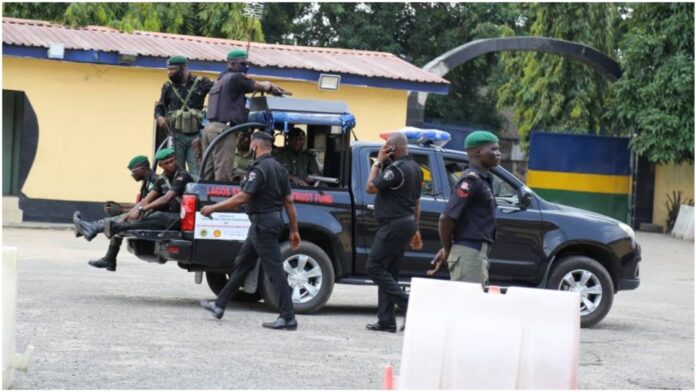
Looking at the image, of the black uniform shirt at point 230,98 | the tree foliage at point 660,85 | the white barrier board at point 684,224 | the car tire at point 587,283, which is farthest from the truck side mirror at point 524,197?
the tree foliage at point 660,85

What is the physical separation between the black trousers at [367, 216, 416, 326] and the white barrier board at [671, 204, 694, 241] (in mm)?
18227

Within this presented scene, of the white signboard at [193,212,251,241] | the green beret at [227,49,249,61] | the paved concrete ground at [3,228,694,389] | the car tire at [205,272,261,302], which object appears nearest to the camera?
the paved concrete ground at [3,228,694,389]

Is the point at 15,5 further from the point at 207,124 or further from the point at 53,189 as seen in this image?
the point at 207,124

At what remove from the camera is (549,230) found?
12539 mm

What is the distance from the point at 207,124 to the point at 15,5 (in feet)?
47.0

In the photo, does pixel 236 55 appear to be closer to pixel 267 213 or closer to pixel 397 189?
pixel 267 213

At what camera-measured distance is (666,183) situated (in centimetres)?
3031

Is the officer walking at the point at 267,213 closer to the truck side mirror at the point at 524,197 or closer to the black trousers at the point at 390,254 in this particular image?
the black trousers at the point at 390,254

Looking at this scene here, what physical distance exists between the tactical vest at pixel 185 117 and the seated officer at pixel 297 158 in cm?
117

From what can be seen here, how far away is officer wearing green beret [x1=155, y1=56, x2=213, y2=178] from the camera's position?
13.3 meters

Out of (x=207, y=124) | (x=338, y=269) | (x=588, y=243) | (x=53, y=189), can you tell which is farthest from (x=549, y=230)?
(x=53, y=189)

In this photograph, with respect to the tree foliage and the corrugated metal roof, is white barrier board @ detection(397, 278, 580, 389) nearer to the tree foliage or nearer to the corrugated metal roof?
the corrugated metal roof

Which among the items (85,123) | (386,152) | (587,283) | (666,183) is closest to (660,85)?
(666,183)

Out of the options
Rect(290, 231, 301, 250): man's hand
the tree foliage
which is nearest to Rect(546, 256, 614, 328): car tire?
Rect(290, 231, 301, 250): man's hand
